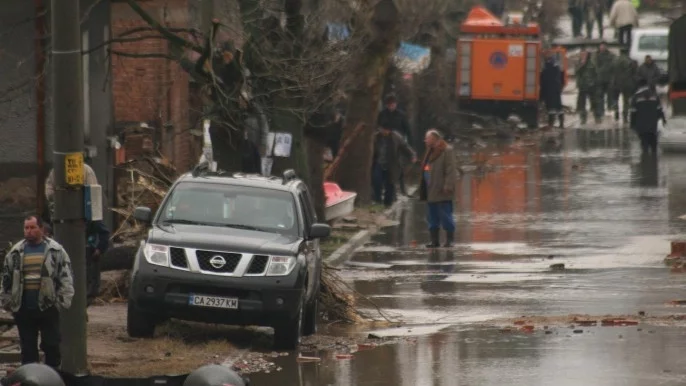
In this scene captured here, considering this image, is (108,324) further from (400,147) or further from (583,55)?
(583,55)

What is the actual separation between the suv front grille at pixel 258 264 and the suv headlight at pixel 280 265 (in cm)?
6

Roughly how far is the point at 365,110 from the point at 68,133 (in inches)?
713

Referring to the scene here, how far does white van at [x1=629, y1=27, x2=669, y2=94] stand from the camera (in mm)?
49312

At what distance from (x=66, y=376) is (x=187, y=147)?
→ 17.5 meters

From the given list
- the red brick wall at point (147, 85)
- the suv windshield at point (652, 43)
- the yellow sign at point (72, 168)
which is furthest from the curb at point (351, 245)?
the suv windshield at point (652, 43)

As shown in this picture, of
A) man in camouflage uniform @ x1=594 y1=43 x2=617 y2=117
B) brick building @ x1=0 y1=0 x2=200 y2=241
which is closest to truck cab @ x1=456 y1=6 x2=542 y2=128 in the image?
man in camouflage uniform @ x1=594 y1=43 x2=617 y2=117

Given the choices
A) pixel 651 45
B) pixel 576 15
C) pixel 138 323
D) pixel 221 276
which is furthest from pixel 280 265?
pixel 576 15

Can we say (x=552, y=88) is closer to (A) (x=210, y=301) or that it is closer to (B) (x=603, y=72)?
(B) (x=603, y=72)

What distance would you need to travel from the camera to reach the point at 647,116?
3800 centimetres

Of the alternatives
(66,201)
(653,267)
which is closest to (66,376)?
(66,201)

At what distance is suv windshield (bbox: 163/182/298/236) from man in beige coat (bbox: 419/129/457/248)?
346 inches

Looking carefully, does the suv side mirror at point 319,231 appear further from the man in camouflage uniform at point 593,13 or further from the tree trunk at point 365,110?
the man in camouflage uniform at point 593,13

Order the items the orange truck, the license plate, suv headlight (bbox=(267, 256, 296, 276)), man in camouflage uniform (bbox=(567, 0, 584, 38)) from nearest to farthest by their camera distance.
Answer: the license plate → suv headlight (bbox=(267, 256, 296, 276)) → the orange truck → man in camouflage uniform (bbox=(567, 0, 584, 38))

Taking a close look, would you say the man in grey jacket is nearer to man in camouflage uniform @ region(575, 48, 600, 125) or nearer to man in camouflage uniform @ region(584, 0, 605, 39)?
man in camouflage uniform @ region(575, 48, 600, 125)
